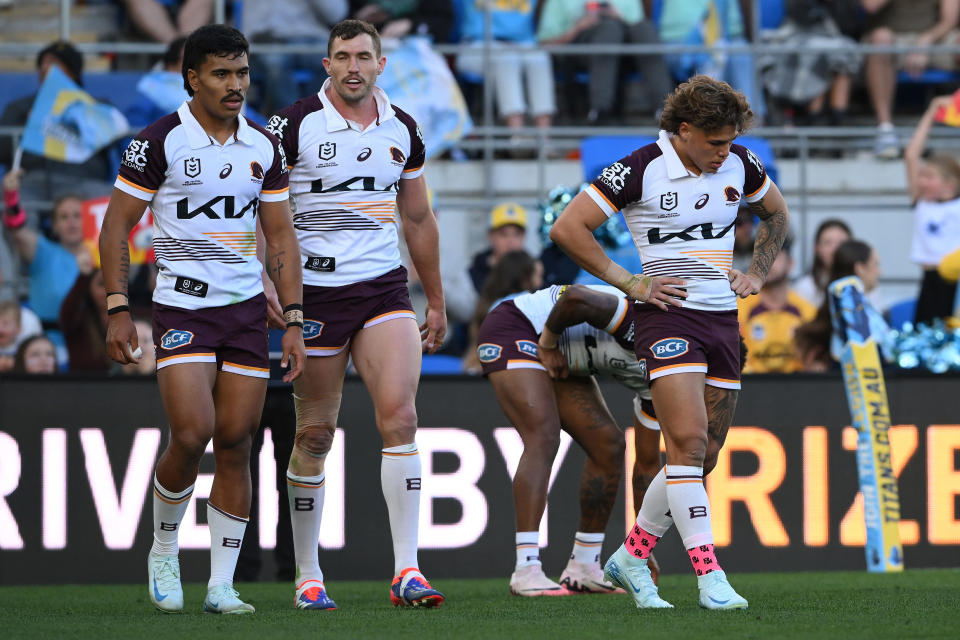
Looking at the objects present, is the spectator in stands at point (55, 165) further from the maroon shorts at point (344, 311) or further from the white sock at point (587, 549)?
the white sock at point (587, 549)

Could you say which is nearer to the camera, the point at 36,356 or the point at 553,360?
the point at 553,360

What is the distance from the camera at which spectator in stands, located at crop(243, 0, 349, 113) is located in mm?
12172

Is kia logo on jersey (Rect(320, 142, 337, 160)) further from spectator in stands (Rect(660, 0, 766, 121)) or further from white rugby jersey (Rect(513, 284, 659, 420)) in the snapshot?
spectator in stands (Rect(660, 0, 766, 121))

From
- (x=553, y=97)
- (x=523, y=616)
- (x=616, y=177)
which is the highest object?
(x=553, y=97)

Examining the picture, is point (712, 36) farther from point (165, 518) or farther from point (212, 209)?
point (165, 518)

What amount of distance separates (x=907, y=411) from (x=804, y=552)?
3.47 ft

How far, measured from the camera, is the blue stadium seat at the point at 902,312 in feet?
38.1

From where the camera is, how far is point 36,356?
9.74m

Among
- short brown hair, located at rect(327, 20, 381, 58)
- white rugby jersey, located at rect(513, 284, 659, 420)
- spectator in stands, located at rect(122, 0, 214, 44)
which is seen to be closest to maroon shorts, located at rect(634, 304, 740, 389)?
white rugby jersey, located at rect(513, 284, 659, 420)

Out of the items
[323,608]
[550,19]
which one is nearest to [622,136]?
[550,19]

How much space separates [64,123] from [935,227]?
255 inches

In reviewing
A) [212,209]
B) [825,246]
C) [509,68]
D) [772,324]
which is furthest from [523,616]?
[509,68]

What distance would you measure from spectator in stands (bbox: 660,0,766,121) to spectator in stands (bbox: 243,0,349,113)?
2.96m

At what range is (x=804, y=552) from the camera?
8914 mm
